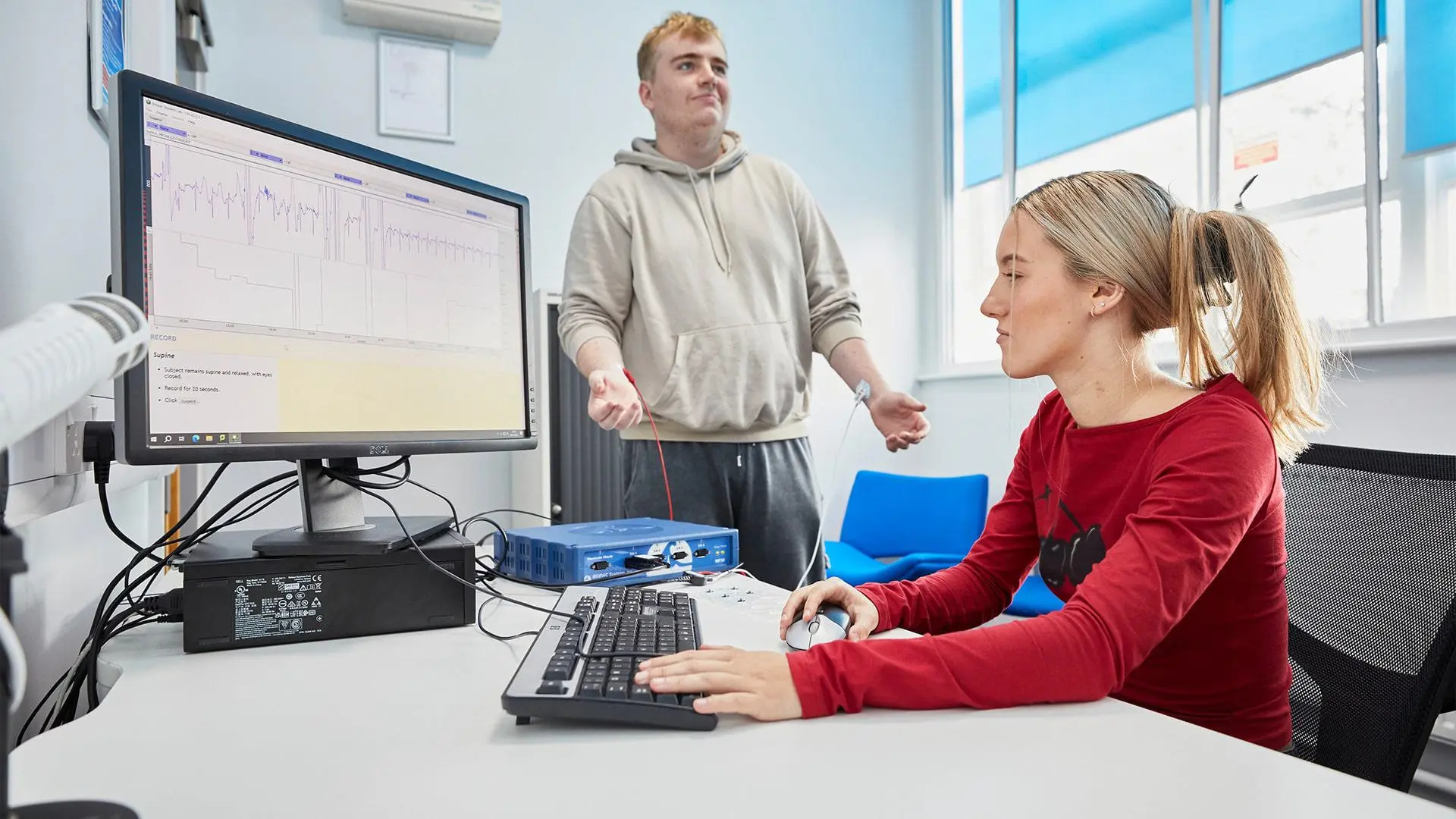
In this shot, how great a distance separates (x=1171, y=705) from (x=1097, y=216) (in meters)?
0.55

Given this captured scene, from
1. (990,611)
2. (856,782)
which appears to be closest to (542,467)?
(990,611)

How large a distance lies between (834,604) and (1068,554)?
321mm

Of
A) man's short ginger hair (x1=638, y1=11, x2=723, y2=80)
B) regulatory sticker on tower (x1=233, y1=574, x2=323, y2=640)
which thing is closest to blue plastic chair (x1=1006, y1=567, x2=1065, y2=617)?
man's short ginger hair (x1=638, y1=11, x2=723, y2=80)

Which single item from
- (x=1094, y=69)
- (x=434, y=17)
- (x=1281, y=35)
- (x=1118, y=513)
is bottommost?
(x=1118, y=513)

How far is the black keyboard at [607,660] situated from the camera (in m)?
0.63

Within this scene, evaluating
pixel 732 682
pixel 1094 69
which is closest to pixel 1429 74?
pixel 1094 69

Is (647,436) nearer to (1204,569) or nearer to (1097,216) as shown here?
(1097,216)

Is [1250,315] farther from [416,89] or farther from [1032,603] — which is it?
[416,89]

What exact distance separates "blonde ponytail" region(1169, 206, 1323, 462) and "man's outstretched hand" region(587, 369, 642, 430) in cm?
70

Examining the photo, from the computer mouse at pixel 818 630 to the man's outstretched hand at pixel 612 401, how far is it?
0.45m

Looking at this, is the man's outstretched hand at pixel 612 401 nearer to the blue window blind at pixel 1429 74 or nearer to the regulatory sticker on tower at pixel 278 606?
the regulatory sticker on tower at pixel 278 606

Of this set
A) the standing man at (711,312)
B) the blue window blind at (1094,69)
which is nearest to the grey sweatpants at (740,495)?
the standing man at (711,312)

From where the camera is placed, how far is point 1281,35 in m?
2.62

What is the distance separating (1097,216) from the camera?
3.49 ft
